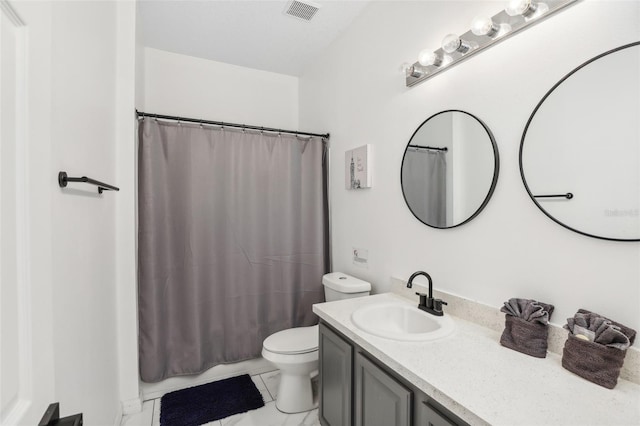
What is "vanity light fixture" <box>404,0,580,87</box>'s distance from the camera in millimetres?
1126

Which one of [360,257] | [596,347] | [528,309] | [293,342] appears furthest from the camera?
[360,257]

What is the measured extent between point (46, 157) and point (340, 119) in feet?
6.50

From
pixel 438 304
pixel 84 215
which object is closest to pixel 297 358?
pixel 438 304

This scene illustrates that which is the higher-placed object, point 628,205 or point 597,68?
point 597,68

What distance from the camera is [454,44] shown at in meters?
1.38

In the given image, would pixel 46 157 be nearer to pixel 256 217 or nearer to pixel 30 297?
pixel 30 297

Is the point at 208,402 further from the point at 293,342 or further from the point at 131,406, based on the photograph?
the point at 293,342

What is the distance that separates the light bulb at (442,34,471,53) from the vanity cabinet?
4.52ft

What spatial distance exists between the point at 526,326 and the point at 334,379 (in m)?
Answer: 0.87

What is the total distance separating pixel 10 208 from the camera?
0.52m

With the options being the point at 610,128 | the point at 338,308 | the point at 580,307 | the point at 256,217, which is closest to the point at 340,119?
the point at 256,217

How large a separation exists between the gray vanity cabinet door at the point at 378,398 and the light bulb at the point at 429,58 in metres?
1.39

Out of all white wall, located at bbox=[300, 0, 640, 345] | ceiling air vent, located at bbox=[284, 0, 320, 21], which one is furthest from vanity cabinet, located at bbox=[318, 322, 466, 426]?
ceiling air vent, located at bbox=[284, 0, 320, 21]

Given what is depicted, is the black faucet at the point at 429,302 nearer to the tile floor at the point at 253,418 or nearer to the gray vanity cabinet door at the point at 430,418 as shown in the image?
the gray vanity cabinet door at the point at 430,418
